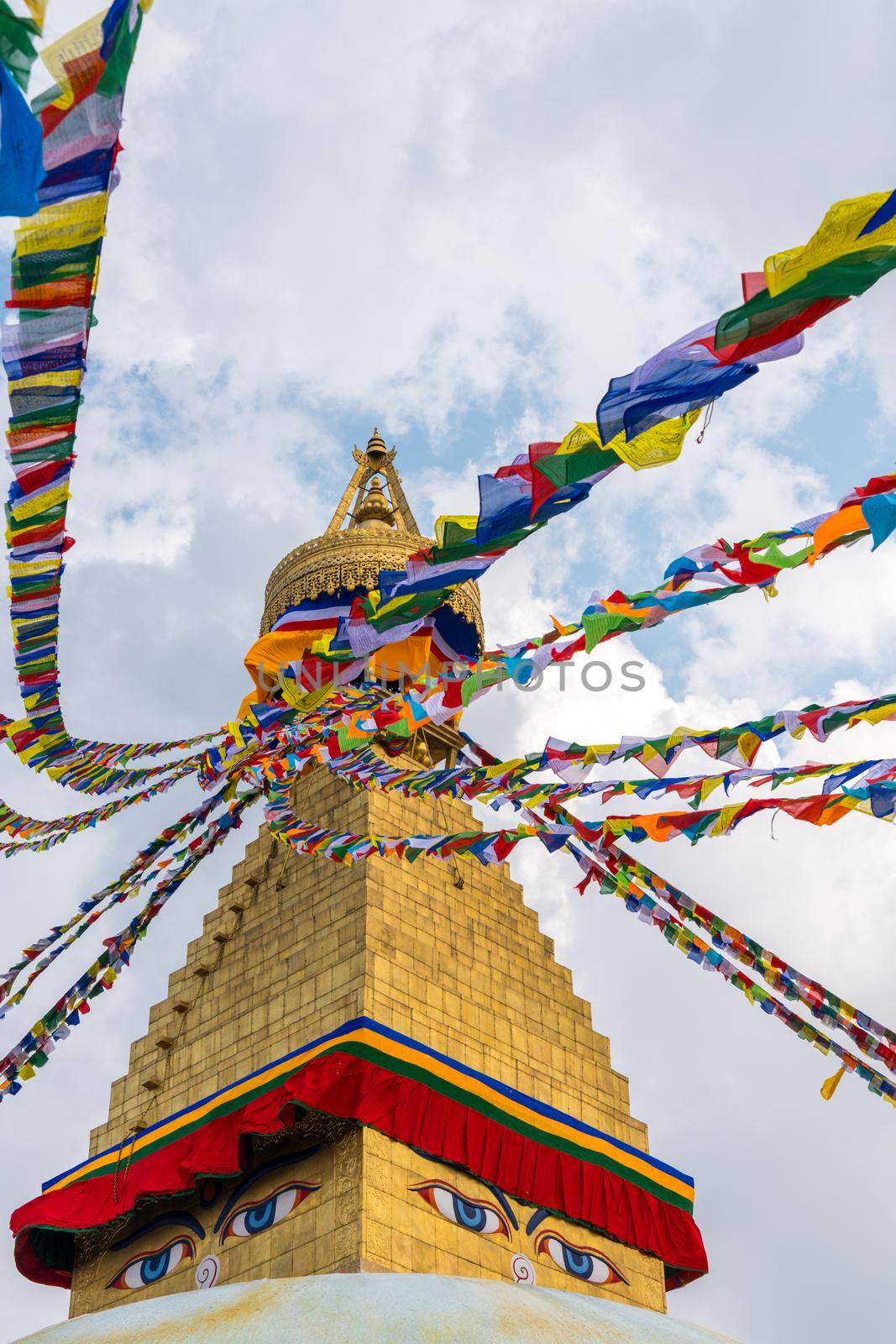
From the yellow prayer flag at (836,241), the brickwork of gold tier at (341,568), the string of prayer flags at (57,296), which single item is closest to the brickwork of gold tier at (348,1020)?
the brickwork of gold tier at (341,568)

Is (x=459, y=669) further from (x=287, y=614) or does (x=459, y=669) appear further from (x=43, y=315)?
(x=287, y=614)

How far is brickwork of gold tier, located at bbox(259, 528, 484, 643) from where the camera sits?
1538 centimetres

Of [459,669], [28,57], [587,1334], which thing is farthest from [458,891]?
[28,57]

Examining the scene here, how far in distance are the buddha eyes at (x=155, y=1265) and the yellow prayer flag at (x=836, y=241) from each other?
25.9ft

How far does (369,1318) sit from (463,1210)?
125 inches

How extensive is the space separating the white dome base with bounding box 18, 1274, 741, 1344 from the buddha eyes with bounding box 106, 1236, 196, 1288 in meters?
2.47

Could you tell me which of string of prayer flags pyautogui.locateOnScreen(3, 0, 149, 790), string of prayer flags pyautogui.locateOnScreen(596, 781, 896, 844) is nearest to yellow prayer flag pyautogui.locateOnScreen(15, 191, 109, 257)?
string of prayer flags pyautogui.locateOnScreen(3, 0, 149, 790)

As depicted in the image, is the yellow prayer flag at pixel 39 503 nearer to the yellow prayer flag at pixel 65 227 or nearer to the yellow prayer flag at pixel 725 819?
the yellow prayer flag at pixel 65 227

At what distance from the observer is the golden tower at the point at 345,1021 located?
10320 mm

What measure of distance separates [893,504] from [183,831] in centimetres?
721

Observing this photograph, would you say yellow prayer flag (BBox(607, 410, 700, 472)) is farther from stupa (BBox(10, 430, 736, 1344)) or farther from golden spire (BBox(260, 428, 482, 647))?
golden spire (BBox(260, 428, 482, 647))

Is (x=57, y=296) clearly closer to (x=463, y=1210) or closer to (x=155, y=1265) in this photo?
(x=463, y=1210)

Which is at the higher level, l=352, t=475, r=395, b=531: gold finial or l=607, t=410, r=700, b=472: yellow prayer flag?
l=352, t=475, r=395, b=531: gold finial

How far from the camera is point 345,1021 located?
1112cm
